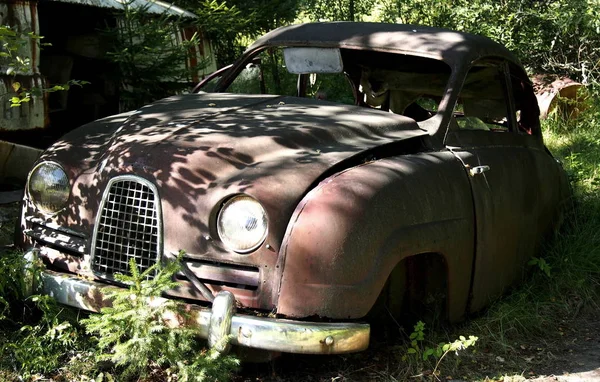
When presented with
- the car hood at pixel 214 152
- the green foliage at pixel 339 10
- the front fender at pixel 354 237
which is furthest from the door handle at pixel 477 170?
the green foliage at pixel 339 10

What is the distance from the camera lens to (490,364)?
146 inches

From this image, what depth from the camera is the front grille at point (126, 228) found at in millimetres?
3234

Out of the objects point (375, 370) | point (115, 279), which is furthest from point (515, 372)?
point (115, 279)

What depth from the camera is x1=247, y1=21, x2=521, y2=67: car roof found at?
4266 mm

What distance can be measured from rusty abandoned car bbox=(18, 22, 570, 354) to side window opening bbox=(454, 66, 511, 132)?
0.04 feet

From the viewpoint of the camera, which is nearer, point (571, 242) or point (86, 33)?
point (571, 242)

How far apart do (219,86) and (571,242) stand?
270 centimetres

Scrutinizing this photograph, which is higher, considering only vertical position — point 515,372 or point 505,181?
point 505,181

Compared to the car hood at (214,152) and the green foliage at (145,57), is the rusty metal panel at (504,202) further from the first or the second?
the green foliage at (145,57)

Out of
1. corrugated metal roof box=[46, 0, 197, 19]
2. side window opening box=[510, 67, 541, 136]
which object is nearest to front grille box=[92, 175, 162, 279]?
side window opening box=[510, 67, 541, 136]

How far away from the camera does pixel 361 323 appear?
2.99 m

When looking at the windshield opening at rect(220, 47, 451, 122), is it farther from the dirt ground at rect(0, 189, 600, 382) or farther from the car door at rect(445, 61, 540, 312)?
the dirt ground at rect(0, 189, 600, 382)

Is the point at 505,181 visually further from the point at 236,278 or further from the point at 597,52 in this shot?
the point at 597,52

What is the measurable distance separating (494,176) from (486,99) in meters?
1.00
